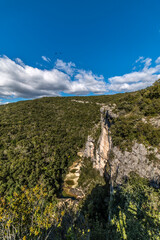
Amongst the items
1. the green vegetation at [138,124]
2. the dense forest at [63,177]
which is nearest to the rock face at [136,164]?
the dense forest at [63,177]

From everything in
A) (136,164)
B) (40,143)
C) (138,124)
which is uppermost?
(138,124)

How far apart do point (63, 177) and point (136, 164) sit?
22.3 meters

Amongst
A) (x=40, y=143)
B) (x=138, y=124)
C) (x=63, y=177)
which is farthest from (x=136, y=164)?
(x=40, y=143)

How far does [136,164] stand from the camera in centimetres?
945

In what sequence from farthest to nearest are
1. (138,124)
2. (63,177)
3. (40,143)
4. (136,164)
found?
1. (40,143)
2. (63,177)
3. (138,124)
4. (136,164)

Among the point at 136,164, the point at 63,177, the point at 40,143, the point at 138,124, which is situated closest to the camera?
the point at 136,164

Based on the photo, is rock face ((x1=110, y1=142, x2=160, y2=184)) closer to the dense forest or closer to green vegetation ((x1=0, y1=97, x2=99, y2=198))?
the dense forest

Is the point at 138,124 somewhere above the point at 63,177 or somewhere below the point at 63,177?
above

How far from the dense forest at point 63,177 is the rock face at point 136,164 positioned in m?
0.56

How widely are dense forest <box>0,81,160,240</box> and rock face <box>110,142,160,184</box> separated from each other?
0.56 metres

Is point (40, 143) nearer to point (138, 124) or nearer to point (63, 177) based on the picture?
point (63, 177)

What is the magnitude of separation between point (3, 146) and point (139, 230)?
3727 centimetres

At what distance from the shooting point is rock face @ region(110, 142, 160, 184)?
8.03 m

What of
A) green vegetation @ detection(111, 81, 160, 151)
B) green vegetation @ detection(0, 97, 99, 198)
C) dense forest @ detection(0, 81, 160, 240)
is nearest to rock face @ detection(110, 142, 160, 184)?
dense forest @ detection(0, 81, 160, 240)
